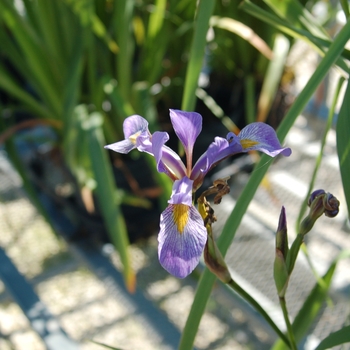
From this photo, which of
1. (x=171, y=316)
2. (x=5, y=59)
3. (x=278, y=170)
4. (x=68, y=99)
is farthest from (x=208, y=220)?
(x=5, y=59)

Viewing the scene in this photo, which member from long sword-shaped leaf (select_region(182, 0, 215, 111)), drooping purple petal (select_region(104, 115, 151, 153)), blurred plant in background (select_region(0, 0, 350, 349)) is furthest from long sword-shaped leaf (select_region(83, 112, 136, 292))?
drooping purple petal (select_region(104, 115, 151, 153))

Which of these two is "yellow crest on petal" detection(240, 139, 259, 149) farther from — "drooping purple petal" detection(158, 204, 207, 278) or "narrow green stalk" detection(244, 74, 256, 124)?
"narrow green stalk" detection(244, 74, 256, 124)

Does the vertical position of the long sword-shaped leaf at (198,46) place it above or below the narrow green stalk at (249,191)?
above

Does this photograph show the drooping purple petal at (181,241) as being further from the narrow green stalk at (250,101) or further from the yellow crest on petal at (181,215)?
the narrow green stalk at (250,101)

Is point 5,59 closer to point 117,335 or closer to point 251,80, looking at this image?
point 251,80

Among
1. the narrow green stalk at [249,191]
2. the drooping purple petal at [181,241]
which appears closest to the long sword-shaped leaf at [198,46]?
the narrow green stalk at [249,191]

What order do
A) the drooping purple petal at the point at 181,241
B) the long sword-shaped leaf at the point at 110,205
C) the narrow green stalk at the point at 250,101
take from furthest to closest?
1. the narrow green stalk at the point at 250,101
2. the long sword-shaped leaf at the point at 110,205
3. the drooping purple petal at the point at 181,241

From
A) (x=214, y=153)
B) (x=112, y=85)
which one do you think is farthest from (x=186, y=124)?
(x=112, y=85)

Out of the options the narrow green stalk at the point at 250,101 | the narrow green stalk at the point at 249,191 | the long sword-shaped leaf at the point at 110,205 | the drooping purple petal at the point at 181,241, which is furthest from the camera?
the narrow green stalk at the point at 250,101

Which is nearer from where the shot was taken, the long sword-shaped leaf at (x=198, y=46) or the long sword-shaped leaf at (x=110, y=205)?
the long sword-shaped leaf at (x=198, y=46)
